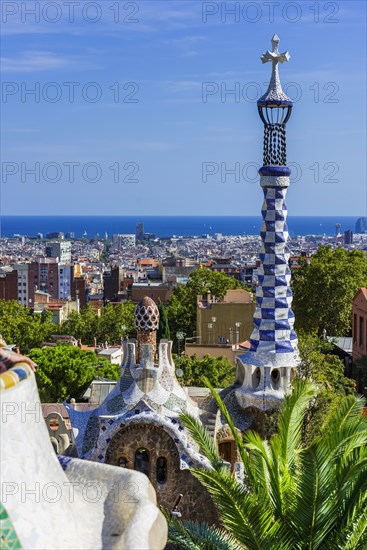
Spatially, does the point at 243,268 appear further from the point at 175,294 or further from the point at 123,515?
the point at 123,515

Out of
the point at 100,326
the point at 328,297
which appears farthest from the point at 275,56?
the point at 100,326

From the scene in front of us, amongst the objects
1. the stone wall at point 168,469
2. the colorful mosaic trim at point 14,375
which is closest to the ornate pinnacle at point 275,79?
the stone wall at point 168,469

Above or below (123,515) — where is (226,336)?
below

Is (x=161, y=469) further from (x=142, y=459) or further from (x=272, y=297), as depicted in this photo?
(x=272, y=297)

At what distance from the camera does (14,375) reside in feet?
13.3

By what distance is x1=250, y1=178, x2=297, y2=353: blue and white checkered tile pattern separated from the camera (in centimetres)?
1263

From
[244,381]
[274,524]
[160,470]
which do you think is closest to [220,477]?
[274,524]

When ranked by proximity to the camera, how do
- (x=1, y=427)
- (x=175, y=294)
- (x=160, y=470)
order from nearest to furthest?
(x=1, y=427) → (x=160, y=470) → (x=175, y=294)

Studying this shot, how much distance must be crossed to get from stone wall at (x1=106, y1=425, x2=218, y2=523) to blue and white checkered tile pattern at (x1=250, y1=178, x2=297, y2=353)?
195 centimetres

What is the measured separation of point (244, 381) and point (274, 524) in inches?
187

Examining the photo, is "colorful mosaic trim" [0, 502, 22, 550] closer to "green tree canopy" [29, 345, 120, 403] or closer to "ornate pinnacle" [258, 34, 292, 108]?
"ornate pinnacle" [258, 34, 292, 108]

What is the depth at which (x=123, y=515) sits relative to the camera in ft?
14.4

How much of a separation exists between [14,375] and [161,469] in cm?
783

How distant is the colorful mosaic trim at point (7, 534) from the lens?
3.66 meters
